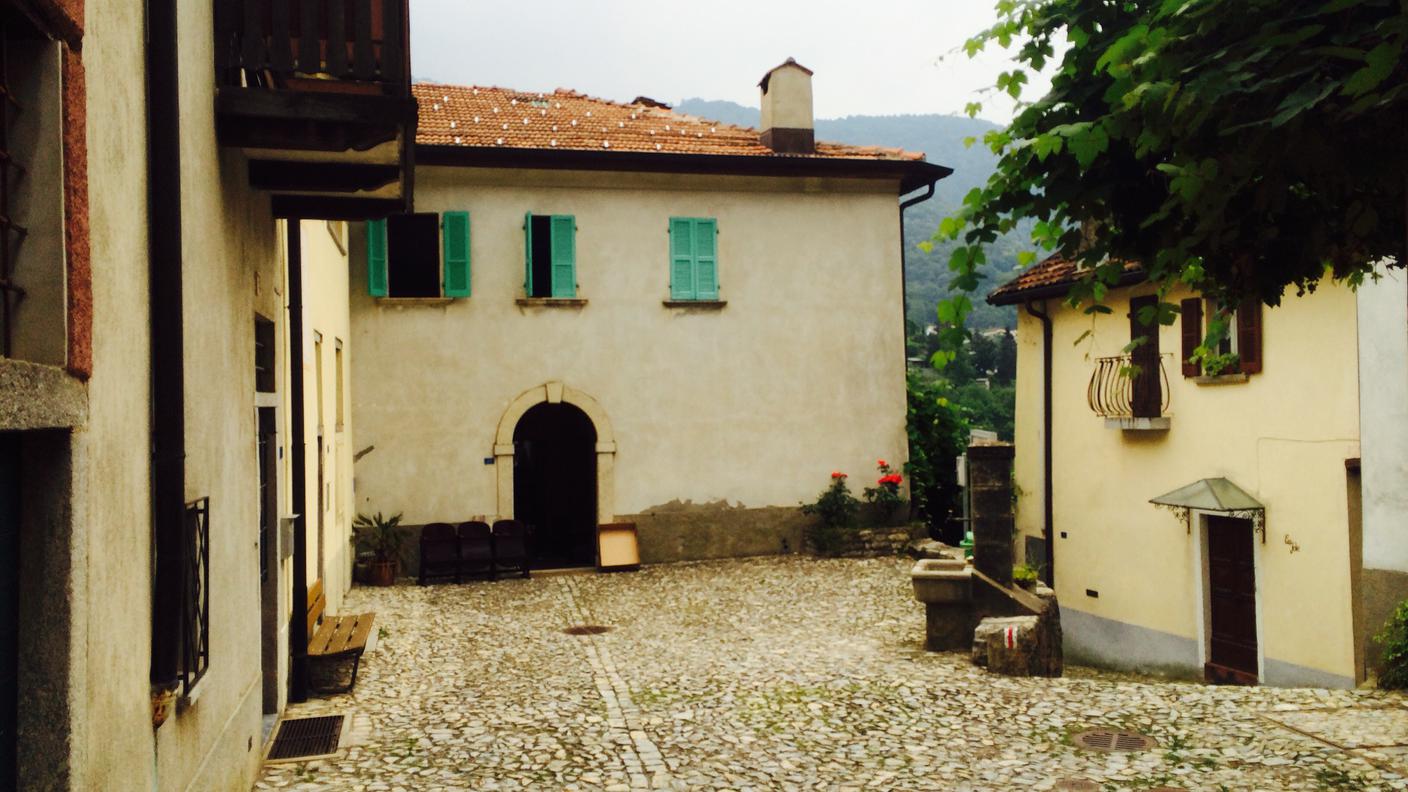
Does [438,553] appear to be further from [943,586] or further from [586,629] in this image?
[943,586]

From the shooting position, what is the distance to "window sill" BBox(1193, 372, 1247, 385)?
1366cm

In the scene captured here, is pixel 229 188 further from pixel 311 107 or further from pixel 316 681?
pixel 316 681

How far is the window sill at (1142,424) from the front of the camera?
1484cm

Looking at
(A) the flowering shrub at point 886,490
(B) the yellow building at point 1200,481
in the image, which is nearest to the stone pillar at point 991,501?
(B) the yellow building at point 1200,481

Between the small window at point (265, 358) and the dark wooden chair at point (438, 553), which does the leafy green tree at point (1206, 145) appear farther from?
the dark wooden chair at point (438, 553)

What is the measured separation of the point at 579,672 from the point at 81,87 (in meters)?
6.91

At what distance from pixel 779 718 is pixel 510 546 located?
7.99 metres

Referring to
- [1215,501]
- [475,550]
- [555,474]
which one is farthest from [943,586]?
[555,474]

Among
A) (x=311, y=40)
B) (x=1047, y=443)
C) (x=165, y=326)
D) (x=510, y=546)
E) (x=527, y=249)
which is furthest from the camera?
(x=1047, y=443)

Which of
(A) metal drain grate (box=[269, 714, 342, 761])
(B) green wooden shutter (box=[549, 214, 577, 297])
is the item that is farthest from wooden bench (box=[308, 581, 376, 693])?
(B) green wooden shutter (box=[549, 214, 577, 297])

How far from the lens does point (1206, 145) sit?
3.85 metres

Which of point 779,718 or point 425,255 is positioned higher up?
point 425,255

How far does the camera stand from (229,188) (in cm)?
552

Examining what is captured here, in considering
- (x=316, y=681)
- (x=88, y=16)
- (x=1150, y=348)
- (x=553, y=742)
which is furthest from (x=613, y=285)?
(x=88, y=16)
